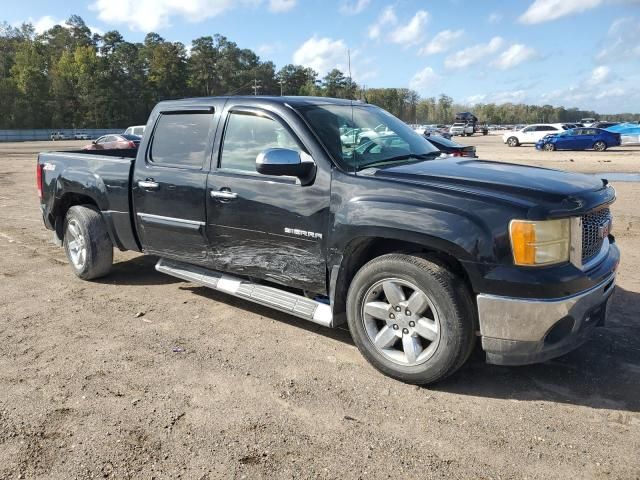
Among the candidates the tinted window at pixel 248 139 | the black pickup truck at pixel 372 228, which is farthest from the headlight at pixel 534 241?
the tinted window at pixel 248 139

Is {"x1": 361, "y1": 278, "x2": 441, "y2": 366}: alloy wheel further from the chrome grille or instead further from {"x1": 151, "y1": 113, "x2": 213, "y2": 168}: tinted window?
{"x1": 151, "y1": 113, "x2": 213, "y2": 168}: tinted window

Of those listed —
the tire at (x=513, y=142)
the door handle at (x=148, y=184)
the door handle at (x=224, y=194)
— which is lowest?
the door handle at (x=224, y=194)

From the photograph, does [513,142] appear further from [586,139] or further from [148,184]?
[148,184]

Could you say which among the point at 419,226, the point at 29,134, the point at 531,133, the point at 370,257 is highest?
the point at 29,134

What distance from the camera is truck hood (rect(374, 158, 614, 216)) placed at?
316 cm

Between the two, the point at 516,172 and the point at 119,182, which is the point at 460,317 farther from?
the point at 119,182

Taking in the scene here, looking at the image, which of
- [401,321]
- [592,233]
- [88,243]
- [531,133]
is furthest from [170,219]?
[531,133]

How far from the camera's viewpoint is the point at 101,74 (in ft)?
336

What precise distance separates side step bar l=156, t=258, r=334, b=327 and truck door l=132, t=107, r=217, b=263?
0.13 meters

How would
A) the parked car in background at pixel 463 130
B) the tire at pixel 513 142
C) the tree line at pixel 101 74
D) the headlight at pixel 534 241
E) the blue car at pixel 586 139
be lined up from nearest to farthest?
the headlight at pixel 534 241 → the blue car at pixel 586 139 → the tire at pixel 513 142 → the parked car in background at pixel 463 130 → the tree line at pixel 101 74

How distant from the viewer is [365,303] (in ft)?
11.9

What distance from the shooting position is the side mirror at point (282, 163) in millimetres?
3684

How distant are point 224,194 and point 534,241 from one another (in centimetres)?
239

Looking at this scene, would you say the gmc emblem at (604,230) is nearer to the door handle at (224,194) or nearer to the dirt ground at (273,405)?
the dirt ground at (273,405)
